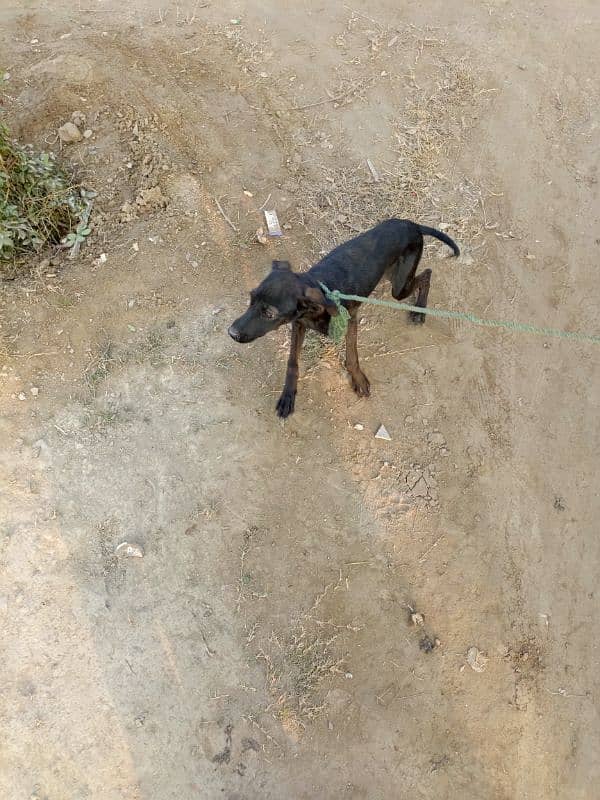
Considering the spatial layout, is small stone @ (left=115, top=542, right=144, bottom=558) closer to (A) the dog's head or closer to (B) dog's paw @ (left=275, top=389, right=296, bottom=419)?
(B) dog's paw @ (left=275, top=389, right=296, bottom=419)

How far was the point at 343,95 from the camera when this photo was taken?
664cm

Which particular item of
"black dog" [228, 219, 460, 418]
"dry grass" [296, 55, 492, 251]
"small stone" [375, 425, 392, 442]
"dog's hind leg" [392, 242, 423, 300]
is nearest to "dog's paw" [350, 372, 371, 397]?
"black dog" [228, 219, 460, 418]

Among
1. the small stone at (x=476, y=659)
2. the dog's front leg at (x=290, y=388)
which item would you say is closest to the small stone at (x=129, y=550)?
the dog's front leg at (x=290, y=388)

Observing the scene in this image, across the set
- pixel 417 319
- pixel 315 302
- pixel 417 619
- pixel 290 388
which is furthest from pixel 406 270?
pixel 417 619

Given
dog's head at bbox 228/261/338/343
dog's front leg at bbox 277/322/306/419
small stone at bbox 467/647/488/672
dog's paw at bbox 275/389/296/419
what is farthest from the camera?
dog's paw at bbox 275/389/296/419

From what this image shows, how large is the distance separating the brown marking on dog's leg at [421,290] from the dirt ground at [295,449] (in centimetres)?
13

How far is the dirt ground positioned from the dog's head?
112 cm

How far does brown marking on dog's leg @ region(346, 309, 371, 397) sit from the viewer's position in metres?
4.54

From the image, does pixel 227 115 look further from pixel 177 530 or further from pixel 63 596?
pixel 63 596

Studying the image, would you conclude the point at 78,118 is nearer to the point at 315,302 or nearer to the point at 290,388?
the point at 290,388

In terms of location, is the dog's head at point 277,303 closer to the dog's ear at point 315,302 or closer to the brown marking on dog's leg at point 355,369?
the dog's ear at point 315,302

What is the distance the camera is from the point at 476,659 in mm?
3932

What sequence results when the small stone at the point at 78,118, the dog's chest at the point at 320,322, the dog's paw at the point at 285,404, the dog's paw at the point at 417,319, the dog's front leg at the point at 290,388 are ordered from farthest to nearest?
the small stone at the point at 78,118
the dog's paw at the point at 417,319
the dog's paw at the point at 285,404
the dog's front leg at the point at 290,388
the dog's chest at the point at 320,322

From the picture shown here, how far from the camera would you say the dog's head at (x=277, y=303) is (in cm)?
366
